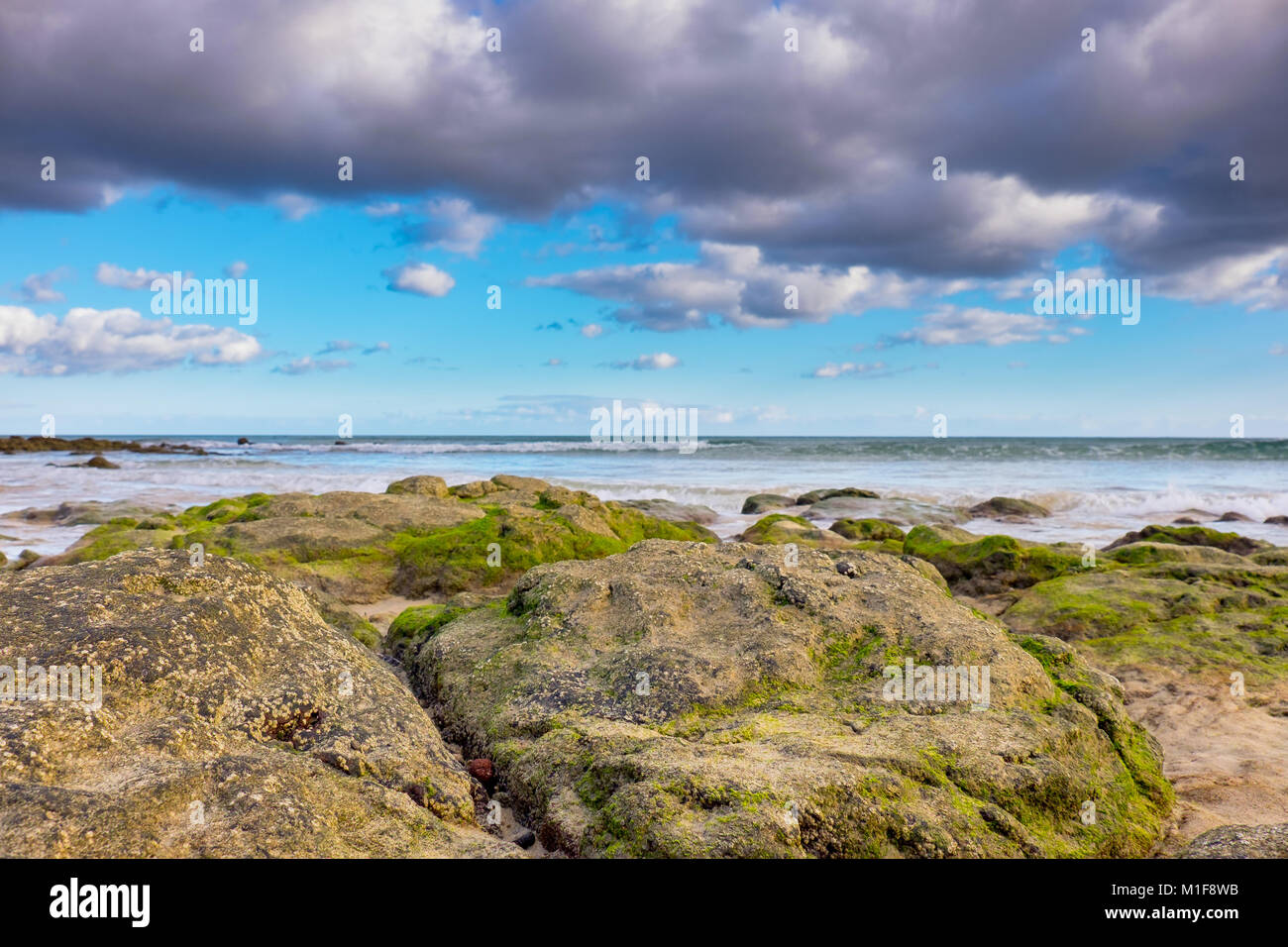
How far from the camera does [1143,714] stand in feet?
19.9

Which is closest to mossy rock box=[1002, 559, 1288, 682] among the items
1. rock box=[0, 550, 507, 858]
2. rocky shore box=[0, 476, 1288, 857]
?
rocky shore box=[0, 476, 1288, 857]

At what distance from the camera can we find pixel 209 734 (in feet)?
10.4

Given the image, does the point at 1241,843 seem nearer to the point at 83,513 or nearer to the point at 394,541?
the point at 394,541

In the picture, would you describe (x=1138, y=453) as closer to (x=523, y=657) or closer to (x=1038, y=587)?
(x=1038, y=587)

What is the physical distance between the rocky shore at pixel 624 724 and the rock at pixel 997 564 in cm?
382

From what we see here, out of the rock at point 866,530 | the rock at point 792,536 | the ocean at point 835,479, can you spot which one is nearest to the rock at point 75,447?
the ocean at point 835,479

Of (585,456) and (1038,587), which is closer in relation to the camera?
(1038,587)

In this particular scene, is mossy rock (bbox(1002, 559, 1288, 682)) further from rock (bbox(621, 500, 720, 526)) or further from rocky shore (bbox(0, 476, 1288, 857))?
rock (bbox(621, 500, 720, 526))

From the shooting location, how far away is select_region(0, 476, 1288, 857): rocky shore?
2850mm

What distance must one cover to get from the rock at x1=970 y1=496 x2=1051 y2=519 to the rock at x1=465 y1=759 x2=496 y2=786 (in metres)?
22.0

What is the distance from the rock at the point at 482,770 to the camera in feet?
12.5

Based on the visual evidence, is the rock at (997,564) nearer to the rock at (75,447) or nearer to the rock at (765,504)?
the rock at (765,504)
